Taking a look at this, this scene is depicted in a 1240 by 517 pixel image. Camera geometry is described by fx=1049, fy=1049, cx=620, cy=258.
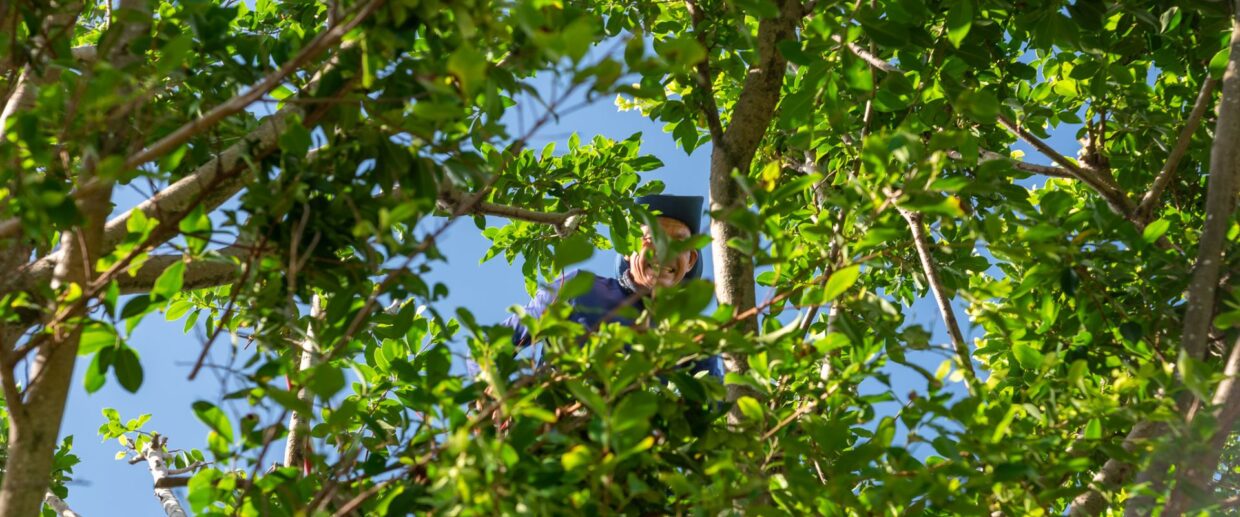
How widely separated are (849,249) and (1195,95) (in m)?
2.48

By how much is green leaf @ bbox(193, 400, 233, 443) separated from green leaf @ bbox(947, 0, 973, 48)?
1.68 m

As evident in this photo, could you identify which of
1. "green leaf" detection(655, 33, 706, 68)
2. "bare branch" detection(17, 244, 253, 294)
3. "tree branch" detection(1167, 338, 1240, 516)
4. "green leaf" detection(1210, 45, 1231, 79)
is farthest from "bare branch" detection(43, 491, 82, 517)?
"green leaf" detection(1210, 45, 1231, 79)

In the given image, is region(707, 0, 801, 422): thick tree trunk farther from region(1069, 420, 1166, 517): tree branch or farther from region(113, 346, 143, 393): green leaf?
region(113, 346, 143, 393): green leaf

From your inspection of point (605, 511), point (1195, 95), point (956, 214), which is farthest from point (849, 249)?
point (1195, 95)

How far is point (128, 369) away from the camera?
160cm

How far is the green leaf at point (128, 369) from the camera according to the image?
1.59 m

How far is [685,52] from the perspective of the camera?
1434 millimetres

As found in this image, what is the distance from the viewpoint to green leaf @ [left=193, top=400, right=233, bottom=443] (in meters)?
1.63

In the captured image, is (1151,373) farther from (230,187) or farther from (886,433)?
(230,187)

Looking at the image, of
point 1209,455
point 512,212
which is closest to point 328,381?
point 1209,455

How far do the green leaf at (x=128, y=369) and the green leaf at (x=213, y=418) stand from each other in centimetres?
9

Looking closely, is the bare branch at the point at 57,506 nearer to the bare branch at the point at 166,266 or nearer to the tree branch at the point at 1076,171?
the bare branch at the point at 166,266

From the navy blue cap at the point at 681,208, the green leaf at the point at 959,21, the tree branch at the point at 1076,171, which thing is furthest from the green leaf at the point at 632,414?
the navy blue cap at the point at 681,208

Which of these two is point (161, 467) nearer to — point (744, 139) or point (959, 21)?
point (744, 139)
